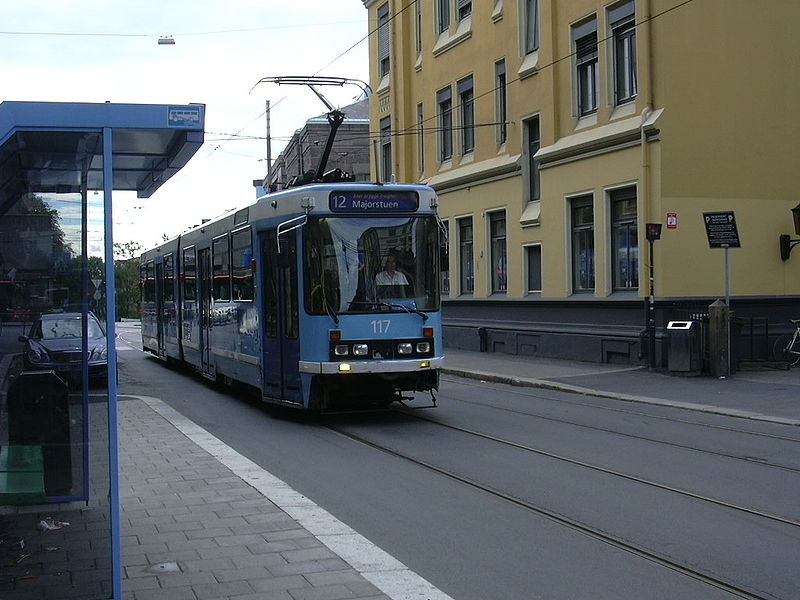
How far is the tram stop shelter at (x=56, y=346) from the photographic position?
606cm

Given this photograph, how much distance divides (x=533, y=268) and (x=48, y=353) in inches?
808

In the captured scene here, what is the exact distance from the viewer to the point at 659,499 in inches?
332

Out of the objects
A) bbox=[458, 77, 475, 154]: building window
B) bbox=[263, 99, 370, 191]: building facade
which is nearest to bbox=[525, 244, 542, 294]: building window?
bbox=[458, 77, 475, 154]: building window

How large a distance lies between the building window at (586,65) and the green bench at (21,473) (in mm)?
18938

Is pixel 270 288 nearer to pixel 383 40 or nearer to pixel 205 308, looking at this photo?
pixel 205 308

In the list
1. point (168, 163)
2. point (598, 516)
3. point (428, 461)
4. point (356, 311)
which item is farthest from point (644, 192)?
point (168, 163)

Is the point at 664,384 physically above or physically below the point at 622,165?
below

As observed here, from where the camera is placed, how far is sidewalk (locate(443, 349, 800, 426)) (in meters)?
15.0

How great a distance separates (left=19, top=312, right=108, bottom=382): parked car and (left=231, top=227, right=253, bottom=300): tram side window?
7473mm

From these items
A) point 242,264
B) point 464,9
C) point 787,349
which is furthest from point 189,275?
point 464,9

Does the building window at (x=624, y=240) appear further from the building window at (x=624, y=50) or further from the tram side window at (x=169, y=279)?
the tram side window at (x=169, y=279)

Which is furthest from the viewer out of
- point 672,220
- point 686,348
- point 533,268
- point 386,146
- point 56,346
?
point 386,146

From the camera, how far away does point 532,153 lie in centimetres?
2717

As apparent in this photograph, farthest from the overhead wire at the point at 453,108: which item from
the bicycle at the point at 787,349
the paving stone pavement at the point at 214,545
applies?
the paving stone pavement at the point at 214,545
